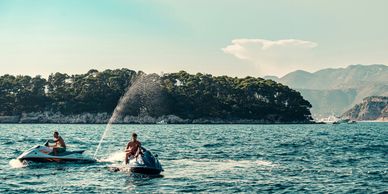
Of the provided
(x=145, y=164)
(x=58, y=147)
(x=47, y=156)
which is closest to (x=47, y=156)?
(x=47, y=156)

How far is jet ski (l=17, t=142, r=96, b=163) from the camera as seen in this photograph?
40562 mm

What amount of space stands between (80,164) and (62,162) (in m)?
1.74

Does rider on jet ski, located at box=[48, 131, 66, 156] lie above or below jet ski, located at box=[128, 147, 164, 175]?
above

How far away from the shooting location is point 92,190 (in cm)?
2816

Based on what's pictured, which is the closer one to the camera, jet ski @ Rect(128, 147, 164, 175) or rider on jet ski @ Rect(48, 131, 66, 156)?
jet ski @ Rect(128, 147, 164, 175)

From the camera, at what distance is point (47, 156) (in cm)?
4109

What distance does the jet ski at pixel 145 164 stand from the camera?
34469 millimetres

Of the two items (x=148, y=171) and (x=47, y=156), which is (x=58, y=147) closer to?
(x=47, y=156)

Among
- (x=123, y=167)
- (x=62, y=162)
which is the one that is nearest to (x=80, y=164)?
(x=62, y=162)

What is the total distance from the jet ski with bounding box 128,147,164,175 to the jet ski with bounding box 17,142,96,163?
23.9 feet

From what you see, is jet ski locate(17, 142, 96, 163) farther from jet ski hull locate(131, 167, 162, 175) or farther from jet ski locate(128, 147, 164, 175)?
jet ski hull locate(131, 167, 162, 175)

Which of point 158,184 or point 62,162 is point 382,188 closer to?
point 158,184

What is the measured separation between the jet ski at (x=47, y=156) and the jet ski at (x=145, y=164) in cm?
727

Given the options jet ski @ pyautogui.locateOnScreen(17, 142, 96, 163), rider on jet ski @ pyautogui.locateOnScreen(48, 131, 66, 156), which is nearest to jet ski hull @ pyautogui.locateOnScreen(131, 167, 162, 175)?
jet ski @ pyautogui.locateOnScreen(17, 142, 96, 163)
